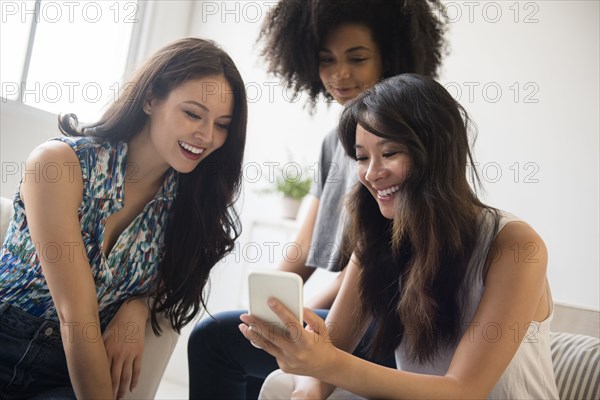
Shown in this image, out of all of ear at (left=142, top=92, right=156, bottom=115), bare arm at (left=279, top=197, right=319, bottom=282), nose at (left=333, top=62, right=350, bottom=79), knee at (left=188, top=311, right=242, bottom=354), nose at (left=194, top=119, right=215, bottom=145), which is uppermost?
nose at (left=333, top=62, right=350, bottom=79)

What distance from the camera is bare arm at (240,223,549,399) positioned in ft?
3.26

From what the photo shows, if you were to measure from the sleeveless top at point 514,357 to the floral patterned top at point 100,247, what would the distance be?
2.34 feet

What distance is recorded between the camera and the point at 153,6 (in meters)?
3.03

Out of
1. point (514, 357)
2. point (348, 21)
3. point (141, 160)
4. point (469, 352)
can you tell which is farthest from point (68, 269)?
point (348, 21)

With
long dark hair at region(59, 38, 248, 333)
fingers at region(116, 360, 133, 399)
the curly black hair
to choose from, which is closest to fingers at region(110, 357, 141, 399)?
fingers at region(116, 360, 133, 399)

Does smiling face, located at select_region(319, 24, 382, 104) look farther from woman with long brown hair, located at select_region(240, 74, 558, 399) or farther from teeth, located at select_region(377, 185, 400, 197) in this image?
teeth, located at select_region(377, 185, 400, 197)

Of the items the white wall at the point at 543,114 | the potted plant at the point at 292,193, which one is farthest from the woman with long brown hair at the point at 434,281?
the potted plant at the point at 292,193

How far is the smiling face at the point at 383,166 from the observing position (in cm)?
121

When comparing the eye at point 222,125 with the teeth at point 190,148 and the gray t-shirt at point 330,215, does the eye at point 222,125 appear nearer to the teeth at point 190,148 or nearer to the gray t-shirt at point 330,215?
Result: the teeth at point 190,148

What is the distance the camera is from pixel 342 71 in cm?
175

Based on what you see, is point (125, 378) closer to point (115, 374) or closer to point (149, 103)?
point (115, 374)

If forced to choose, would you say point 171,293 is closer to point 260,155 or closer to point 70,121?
point 70,121

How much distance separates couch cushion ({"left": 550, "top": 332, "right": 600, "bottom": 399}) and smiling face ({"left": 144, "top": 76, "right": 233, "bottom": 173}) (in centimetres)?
108

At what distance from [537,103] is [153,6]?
1.95 m
